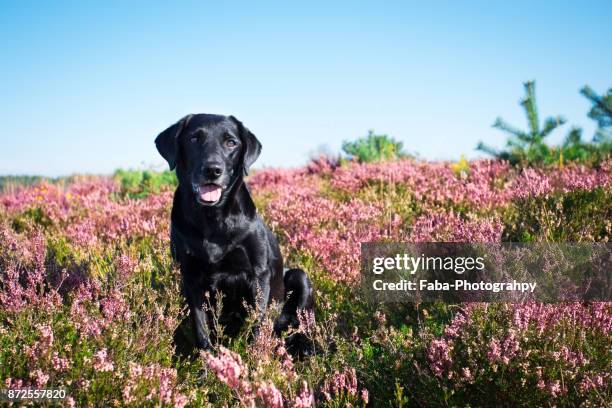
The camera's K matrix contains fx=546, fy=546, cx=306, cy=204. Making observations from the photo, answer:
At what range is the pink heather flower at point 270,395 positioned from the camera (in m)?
A: 2.04

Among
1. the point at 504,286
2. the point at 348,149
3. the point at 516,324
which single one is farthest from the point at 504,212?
the point at 348,149

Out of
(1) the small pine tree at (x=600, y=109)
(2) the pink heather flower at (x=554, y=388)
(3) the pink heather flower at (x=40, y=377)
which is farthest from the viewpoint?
(1) the small pine tree at (x=600, y=109)

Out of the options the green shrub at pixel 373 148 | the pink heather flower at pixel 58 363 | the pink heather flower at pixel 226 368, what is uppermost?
the green shrub at pixel 373 148

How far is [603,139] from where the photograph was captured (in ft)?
29.3

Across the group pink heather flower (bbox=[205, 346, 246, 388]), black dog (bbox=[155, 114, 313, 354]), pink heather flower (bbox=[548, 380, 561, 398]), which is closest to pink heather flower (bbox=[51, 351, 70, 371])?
pink heather flower (bbox=[205, 346, 246, 388])

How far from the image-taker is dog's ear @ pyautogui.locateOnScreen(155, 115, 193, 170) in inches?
156

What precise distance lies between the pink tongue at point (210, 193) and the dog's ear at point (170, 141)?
402 mm

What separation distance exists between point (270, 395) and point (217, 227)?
1.74 m

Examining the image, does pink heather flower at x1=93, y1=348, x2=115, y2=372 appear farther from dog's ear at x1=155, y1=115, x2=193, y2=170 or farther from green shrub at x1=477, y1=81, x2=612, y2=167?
green shrub at x1=477, y1=81, x2=612, y2=167

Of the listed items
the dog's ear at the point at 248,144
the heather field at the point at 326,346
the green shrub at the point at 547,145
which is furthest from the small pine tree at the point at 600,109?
the dog's ear at the point at 248,144

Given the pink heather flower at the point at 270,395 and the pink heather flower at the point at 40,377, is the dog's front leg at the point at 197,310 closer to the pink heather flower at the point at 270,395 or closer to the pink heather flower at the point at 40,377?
the pink heather flower at the point at 40,377

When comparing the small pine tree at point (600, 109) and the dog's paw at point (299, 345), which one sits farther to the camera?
the small pine tree at point (600, 109)

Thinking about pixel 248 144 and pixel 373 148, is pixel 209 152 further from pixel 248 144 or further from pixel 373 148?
pixel 373 148

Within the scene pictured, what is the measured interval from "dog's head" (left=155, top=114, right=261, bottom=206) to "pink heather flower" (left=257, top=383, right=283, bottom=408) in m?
1.74
